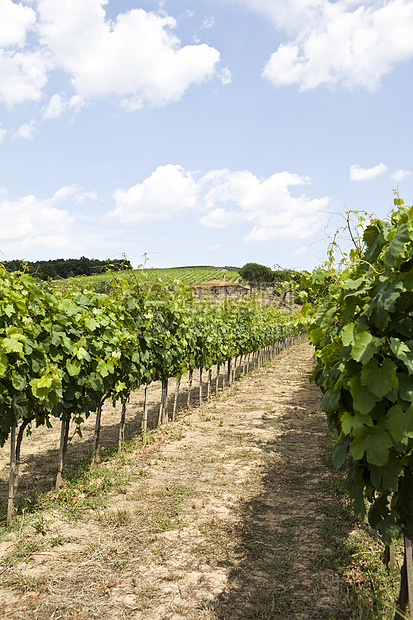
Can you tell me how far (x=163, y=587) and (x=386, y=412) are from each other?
2713 millimetres

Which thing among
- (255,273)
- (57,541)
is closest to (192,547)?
(57,541)

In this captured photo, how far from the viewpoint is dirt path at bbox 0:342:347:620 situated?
3.71 m

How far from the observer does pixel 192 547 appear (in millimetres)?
4680

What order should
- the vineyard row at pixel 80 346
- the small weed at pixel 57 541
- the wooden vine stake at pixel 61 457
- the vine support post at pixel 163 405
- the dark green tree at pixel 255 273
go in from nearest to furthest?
the small weed at pixel 57 541 < the vineyard row at pixel 80 346 < the wooden vine stake at pixel 61 457 < the vine support post at pixel 163 405 < the dark green tree at pixel 255 273

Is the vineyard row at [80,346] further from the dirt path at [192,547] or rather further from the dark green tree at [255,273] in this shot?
the dark green tree at [255,273]

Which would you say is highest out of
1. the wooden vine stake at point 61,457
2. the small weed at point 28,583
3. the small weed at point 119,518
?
the wooden vine stake at point 61,457

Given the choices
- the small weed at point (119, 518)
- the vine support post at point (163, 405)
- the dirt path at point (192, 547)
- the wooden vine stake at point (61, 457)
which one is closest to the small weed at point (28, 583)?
the dirt path at point (192, 547)

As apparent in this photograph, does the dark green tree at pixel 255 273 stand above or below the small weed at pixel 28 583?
above

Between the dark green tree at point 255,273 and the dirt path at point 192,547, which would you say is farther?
the dark green tree at point 255,273

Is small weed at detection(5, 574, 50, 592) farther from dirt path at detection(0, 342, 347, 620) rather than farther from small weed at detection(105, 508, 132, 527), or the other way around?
small weed at detection(105, 508, 132, 527)

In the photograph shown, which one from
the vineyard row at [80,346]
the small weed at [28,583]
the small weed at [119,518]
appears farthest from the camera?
the small weed at [119,518]

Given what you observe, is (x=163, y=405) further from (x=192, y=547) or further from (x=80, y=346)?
(x=192, y=547)

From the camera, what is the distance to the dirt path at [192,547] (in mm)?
3711

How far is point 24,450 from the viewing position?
870 centimetres
